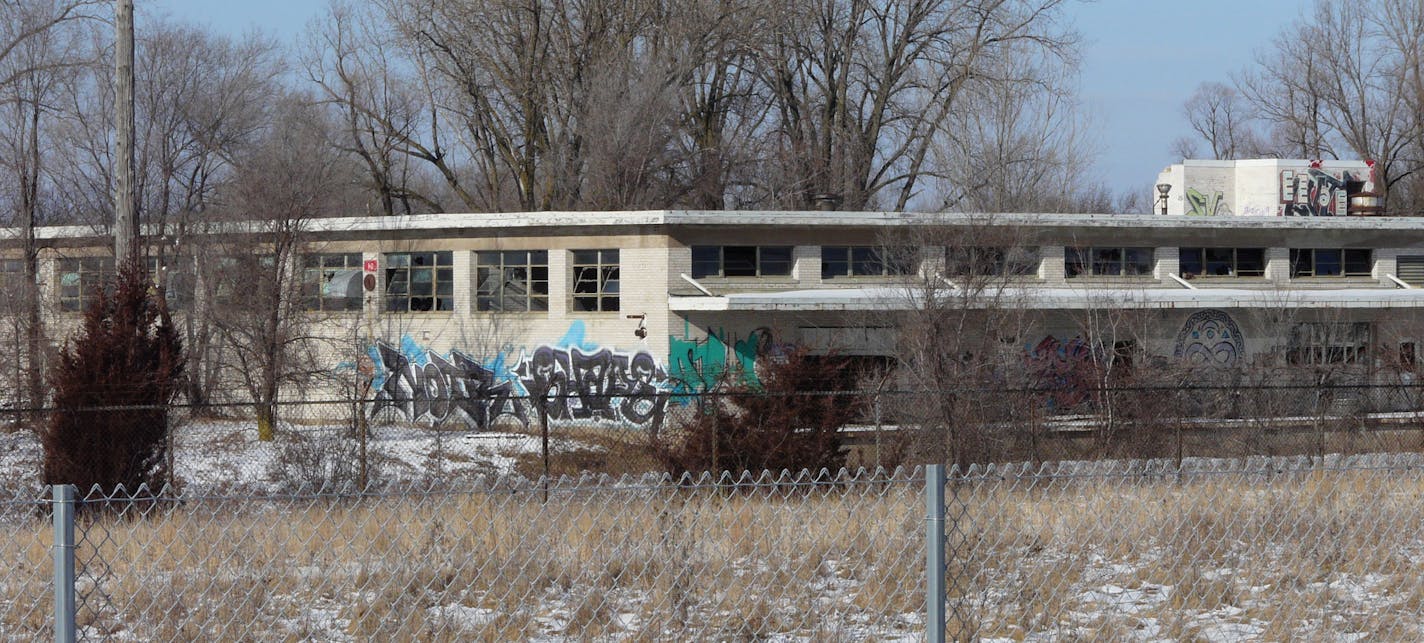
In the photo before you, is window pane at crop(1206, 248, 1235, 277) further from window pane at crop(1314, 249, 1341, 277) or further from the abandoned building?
window pane at crop(1314, 249, 1341, 277)

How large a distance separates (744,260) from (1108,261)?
8.97 meters

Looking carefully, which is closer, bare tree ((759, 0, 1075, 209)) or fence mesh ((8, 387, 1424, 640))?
fence mesh ((8, 387, 1424, 640))

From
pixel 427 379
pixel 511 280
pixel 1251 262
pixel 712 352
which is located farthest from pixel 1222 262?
pixel 427 379

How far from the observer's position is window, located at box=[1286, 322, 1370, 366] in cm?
3200

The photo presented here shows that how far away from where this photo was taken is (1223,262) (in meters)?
33.8

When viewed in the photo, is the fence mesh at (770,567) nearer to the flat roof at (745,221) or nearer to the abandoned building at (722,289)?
the abandoned building at (722,289)

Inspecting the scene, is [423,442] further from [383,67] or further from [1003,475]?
[383,67]

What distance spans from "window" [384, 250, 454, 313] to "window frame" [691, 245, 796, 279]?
593 cm

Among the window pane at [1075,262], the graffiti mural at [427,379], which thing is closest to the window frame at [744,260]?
the graffiti mural at [427,379]

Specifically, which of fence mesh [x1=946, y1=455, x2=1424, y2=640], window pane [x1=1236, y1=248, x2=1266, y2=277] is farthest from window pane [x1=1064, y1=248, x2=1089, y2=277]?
fence mesh [x1=946, y1=455, x2=1424, y2=640]

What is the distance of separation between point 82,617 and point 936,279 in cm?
1977

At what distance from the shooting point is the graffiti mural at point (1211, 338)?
1266 inches

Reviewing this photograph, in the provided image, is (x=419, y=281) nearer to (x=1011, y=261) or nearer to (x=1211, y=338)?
(x=1011, y=261)

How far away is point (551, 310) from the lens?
31.1 metres
